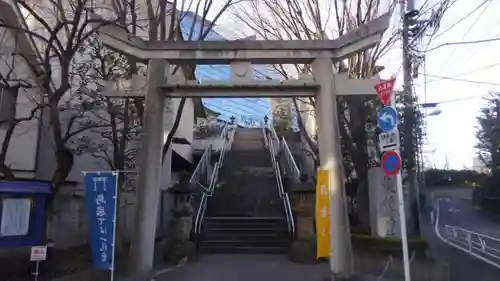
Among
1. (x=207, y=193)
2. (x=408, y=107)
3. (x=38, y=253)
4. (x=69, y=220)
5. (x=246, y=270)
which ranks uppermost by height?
(x=408, y=107)

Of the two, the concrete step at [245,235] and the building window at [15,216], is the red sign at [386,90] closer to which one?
the concrete step at [245,235]

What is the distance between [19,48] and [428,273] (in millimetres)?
12771

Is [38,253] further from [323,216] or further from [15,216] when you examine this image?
[323,216]

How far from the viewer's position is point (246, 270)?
1059cm

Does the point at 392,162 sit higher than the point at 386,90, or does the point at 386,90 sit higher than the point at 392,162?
the point at 386,90

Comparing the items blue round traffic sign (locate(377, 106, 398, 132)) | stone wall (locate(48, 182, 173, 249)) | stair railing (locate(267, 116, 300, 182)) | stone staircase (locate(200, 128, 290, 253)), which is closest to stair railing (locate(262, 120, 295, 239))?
stone staircase (locate(200, 128, 290, 253))

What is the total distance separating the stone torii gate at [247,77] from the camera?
33.2 ft

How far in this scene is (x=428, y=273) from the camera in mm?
9602

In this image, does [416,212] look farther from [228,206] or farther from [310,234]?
[228,206]

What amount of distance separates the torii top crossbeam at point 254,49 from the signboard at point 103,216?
345 centimetres

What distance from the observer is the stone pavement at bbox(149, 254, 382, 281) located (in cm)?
984

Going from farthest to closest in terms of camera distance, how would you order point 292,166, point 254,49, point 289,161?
point 289,161
point 292,166
point 254,49

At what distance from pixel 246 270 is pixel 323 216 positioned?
2.48 metres

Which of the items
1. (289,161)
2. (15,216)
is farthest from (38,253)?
(289,161)
